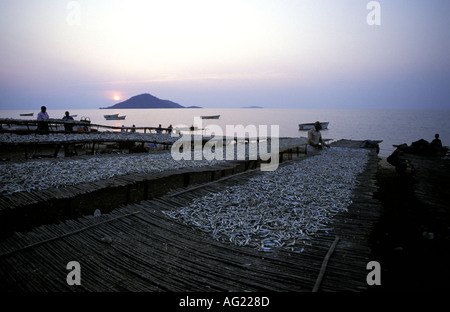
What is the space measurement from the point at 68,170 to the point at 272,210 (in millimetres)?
5454

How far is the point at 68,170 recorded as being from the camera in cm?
666

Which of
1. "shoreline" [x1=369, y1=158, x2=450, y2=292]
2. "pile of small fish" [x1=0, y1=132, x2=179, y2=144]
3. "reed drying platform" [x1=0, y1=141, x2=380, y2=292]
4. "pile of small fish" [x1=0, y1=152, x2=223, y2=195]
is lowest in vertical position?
"shoreline" [x1=369, y1=158, x2=450, y2=292]

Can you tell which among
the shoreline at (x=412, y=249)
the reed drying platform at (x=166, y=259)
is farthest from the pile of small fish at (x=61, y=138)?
the shoreline at (x=412, y=249)

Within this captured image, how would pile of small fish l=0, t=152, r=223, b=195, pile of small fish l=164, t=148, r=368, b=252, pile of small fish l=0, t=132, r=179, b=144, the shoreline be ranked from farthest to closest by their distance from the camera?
pile of small fish l=0, t=132, r=179, b=144, pile of small fish l=0, t=152, r=223, b=195, the shoreline, pile of small fish l=164, t=148, r=368, b=252

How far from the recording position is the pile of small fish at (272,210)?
377cm

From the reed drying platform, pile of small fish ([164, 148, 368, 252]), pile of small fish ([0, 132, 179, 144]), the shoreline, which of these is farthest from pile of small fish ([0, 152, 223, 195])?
the shoreline

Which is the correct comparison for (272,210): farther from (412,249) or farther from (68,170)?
(68,170)

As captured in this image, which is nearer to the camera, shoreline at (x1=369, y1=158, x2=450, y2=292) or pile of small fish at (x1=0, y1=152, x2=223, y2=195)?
shoreline at (x1=369, y1=158, x2=450, y2=292)

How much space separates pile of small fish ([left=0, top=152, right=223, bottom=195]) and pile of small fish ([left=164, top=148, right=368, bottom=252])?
2692 millimetres

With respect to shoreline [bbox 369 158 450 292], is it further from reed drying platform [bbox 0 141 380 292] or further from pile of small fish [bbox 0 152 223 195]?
pile of small fish [bbox 0 152 223 195]

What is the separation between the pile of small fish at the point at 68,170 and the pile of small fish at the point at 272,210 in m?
2.69

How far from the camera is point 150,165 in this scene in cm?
792

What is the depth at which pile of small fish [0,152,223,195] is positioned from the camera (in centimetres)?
534

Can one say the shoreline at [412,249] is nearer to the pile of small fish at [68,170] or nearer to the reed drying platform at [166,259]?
the reed drying platform at [166,259]
